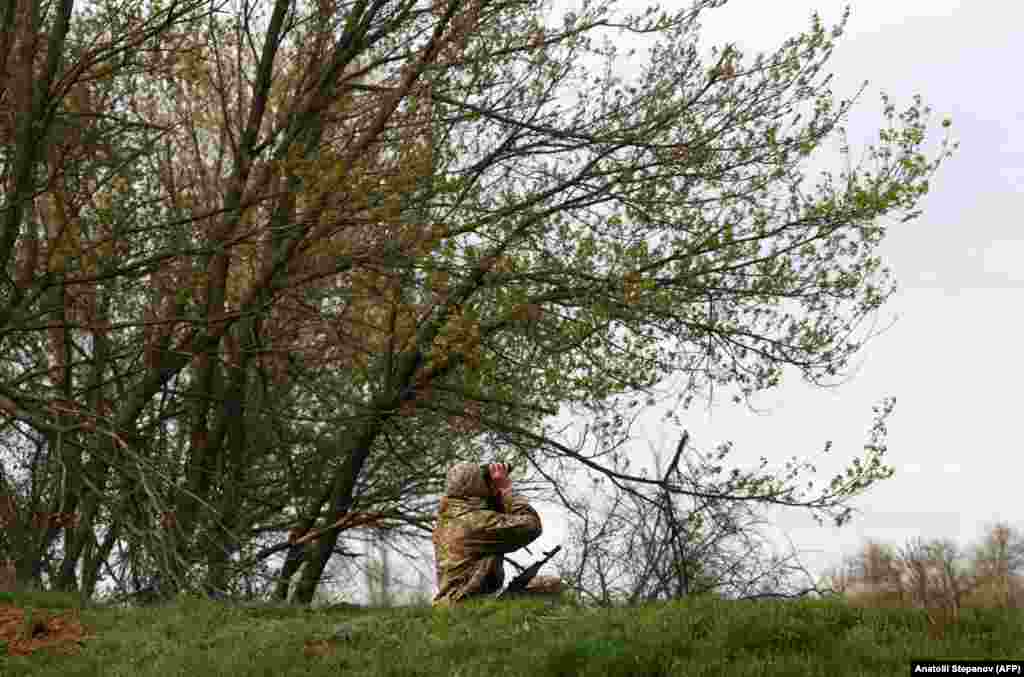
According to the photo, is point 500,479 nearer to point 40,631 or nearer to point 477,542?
point 477,542

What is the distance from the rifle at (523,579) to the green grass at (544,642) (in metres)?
0.48

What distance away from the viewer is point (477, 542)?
9.83m

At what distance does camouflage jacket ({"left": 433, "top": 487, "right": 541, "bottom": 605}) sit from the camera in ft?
32.1

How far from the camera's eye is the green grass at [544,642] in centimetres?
662

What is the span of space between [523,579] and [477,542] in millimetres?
497

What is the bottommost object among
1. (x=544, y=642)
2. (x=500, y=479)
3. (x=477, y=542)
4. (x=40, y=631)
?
(x=544, y=642)

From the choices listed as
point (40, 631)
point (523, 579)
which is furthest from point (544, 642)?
point (40, 631)

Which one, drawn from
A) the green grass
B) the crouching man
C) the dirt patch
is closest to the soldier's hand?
the crouching man

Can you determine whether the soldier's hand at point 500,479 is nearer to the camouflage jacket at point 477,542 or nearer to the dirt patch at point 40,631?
the camouflage jacket at point 477,542

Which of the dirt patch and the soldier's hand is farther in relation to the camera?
the dirt patch

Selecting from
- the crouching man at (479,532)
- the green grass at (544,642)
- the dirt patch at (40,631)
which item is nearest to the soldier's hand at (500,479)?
the crouching man at (479,532)

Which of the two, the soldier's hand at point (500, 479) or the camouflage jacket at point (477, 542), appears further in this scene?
the soldier's hand at point (500, 479)

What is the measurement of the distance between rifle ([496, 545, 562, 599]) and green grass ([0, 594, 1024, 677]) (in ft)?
1.59

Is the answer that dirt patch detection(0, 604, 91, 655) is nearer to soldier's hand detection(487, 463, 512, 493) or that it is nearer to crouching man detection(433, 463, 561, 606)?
crouching man detection(433, 463, 561, 606)
